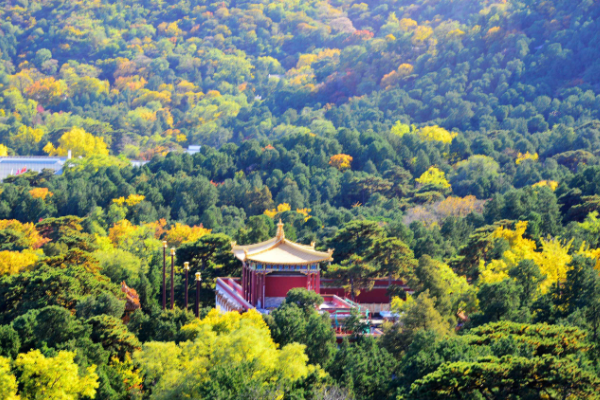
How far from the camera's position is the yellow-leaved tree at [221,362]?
3439 cm

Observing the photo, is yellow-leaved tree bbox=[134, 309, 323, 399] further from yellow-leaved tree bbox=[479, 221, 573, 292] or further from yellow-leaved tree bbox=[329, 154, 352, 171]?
yellow-leaved tree bbox=[329, 154, 352, 171]

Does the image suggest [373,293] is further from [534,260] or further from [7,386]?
[7,386]

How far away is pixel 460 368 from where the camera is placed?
30.0 metres

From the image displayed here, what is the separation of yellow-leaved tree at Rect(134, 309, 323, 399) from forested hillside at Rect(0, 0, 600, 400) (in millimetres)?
91

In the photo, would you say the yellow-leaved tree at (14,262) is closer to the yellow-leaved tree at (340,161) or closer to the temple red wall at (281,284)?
the temple red wall at (281,284)

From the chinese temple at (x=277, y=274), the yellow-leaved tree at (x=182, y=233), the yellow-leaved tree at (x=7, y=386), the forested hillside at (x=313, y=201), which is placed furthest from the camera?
the yellow-leaved tree at (x=182, y=233)

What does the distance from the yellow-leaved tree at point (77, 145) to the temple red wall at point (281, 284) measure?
88743 millimetres

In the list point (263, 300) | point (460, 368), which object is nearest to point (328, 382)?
point (460, 368)

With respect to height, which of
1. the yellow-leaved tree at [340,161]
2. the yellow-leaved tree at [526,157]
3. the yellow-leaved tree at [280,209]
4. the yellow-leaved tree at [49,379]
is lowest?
the yellow-leaved tree at [49,379]

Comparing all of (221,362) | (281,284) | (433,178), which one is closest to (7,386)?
(221,362)

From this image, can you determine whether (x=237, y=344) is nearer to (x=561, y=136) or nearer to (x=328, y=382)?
(x=328, y=382)

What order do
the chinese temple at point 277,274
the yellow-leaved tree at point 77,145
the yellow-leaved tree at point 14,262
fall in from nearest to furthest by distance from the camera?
1. the chinese temple at point 277,274
2. the yellow-leaved tree at point 14,262
3. the yellow-leaved tree at point 77,145

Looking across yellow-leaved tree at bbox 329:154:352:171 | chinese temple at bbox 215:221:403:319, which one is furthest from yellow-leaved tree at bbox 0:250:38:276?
yellow-leaved tree at bbox 329:154:352:171

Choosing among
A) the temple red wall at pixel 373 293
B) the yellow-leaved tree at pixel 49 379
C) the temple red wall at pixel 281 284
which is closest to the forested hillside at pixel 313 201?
the yellow-leaved tree at pixel 49 379
